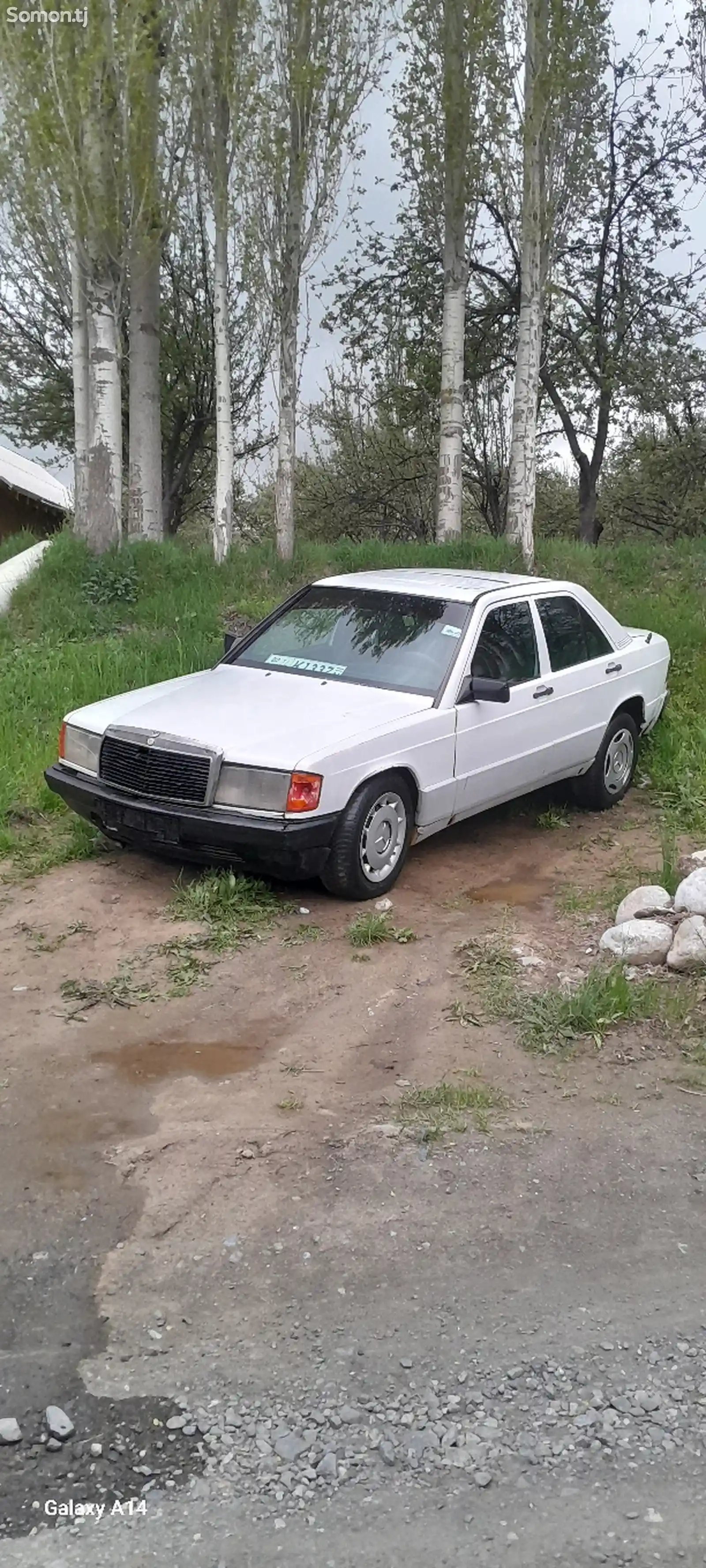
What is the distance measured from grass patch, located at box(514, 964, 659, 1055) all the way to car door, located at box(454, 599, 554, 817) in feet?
5.80

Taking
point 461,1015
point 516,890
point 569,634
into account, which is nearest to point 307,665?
point 516,890

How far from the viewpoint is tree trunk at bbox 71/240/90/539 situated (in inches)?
493

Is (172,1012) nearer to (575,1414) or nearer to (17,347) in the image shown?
(575,1414)

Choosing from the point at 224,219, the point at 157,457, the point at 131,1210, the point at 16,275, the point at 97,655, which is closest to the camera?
the point at 131,1210

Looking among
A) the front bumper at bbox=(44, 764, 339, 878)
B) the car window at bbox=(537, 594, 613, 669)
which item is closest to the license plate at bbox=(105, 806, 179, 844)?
the front bumper at bbox=(44, 764, 339, 878)

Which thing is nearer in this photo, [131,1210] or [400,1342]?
[400,1342]

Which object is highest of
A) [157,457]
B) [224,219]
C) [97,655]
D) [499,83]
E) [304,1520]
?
[499,83]

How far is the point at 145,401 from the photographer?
14664 mm

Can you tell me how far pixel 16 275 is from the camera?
68.9 ft

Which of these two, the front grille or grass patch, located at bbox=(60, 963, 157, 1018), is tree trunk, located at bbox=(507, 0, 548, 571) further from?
grass patch, located at bbox=(60, 963, 157, 1018)

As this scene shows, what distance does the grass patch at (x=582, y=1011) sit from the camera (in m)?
4.67

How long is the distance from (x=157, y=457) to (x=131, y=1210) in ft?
43.3

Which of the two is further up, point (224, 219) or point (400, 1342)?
point (224, 219)

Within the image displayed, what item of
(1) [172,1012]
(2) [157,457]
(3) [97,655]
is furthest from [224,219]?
(1) [172,1012]
